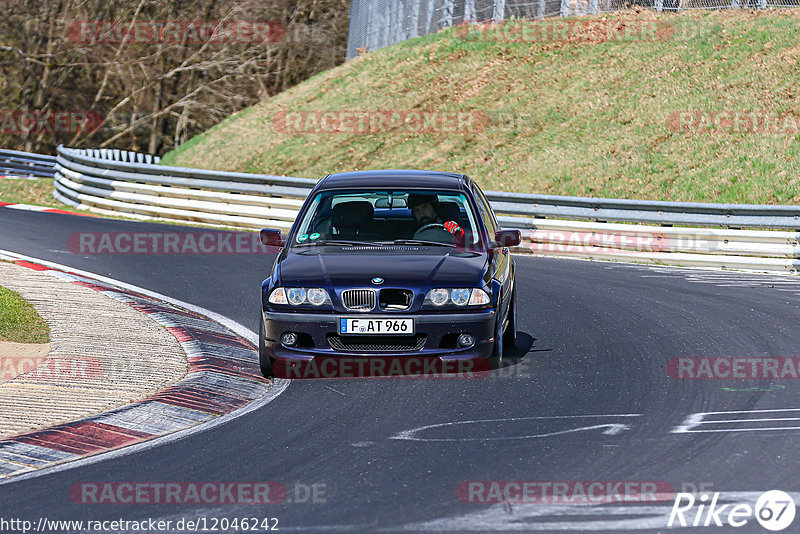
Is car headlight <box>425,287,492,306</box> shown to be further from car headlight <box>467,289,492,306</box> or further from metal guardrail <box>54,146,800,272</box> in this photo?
metal guardrail <box>54,146,800,272</box>

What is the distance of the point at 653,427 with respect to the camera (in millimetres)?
7113

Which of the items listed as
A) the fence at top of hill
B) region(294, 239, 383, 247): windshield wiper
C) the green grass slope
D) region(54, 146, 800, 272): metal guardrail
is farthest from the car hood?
the fence at top of hill

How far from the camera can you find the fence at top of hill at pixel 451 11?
32188 mm

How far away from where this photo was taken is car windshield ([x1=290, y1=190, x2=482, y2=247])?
9.57 metres

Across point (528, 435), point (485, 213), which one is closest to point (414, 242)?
point (485, 213)

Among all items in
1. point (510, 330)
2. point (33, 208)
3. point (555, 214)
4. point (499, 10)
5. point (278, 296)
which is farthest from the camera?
point (499, 10)

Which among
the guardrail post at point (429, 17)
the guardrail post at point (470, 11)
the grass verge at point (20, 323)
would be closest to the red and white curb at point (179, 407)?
the grass verge at point (20, 323)

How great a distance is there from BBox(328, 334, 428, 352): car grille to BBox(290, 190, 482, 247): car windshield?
1.19 m

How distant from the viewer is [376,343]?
8.54m

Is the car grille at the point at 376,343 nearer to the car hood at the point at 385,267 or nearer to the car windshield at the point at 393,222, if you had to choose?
the car hood at the point at 385,267

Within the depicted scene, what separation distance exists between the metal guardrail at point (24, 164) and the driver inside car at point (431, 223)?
24.0m

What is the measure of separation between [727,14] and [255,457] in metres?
27.7

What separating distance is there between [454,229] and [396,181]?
28.7 inches

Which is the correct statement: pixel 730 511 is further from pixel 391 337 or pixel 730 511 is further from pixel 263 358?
pixel 263 358
